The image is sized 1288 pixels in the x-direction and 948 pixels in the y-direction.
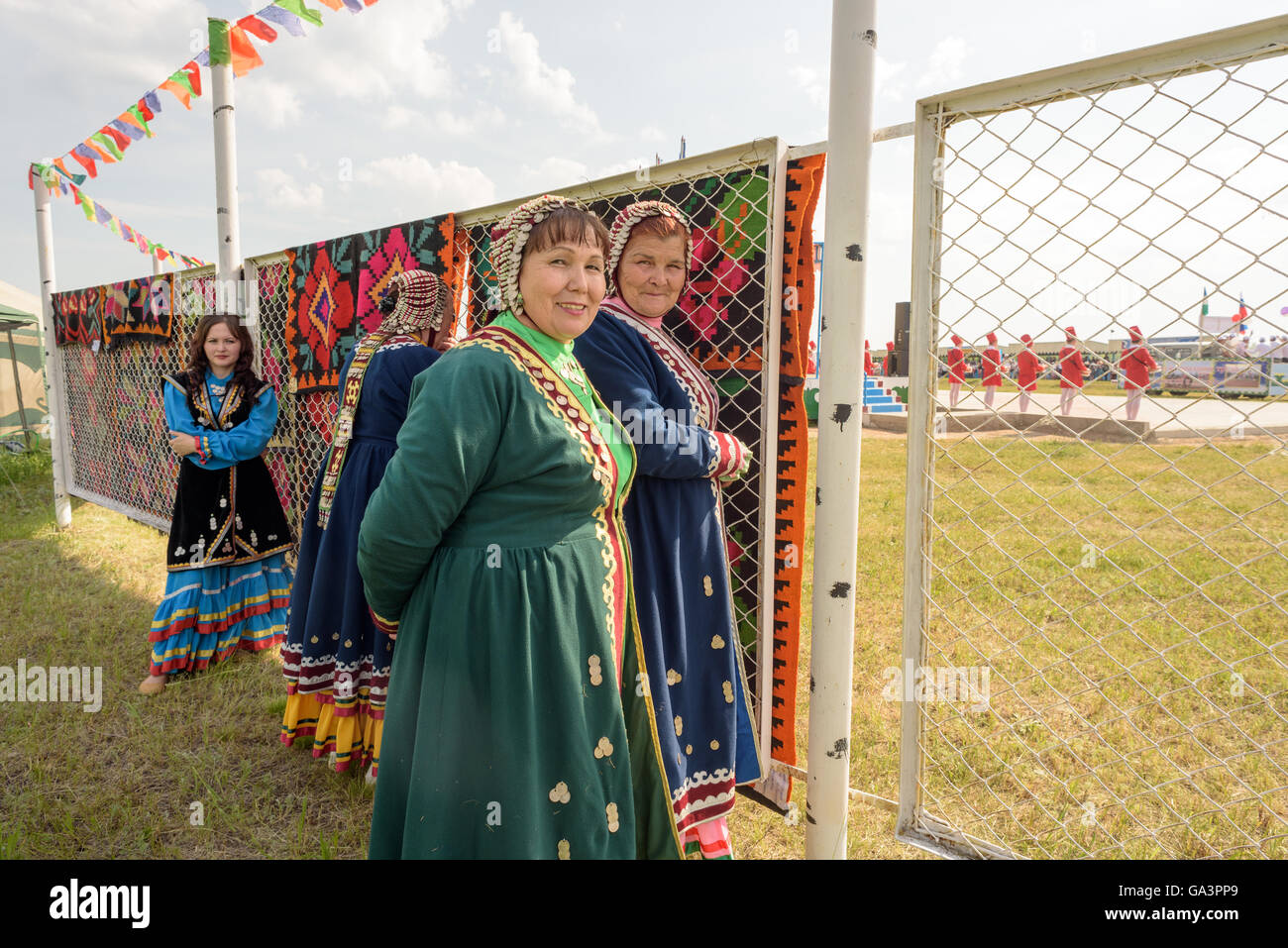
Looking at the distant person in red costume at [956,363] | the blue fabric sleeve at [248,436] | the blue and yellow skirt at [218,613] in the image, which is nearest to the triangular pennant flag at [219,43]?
the blue fabric sleeve at [248,436]

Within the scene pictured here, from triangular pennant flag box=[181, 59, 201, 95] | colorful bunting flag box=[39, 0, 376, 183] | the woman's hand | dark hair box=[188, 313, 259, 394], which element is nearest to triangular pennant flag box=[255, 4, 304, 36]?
colorful bunting flag box=[39, 0, 376, 183]

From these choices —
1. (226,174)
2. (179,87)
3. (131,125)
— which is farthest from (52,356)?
(226,174)

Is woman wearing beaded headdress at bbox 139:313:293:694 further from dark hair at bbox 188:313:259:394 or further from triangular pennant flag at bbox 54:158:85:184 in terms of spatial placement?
triangular pennant flag at bbox 54:158:85:184

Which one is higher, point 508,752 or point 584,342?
point 584,342

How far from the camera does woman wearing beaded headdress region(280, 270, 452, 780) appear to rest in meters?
2.54

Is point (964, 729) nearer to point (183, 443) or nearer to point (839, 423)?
point (839, 423)

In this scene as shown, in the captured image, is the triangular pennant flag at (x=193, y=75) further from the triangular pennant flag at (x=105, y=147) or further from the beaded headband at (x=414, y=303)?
the beaded headband at (x=414, y=303)

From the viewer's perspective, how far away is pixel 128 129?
16.0 feet

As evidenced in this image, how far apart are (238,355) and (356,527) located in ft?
5.11

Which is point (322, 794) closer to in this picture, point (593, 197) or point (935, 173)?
point (593, 197)

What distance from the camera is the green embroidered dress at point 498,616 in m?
1.38

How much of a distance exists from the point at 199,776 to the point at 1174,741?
3.81m

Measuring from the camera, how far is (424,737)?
1403mm

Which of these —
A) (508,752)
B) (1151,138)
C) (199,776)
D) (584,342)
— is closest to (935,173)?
(1151,138)
